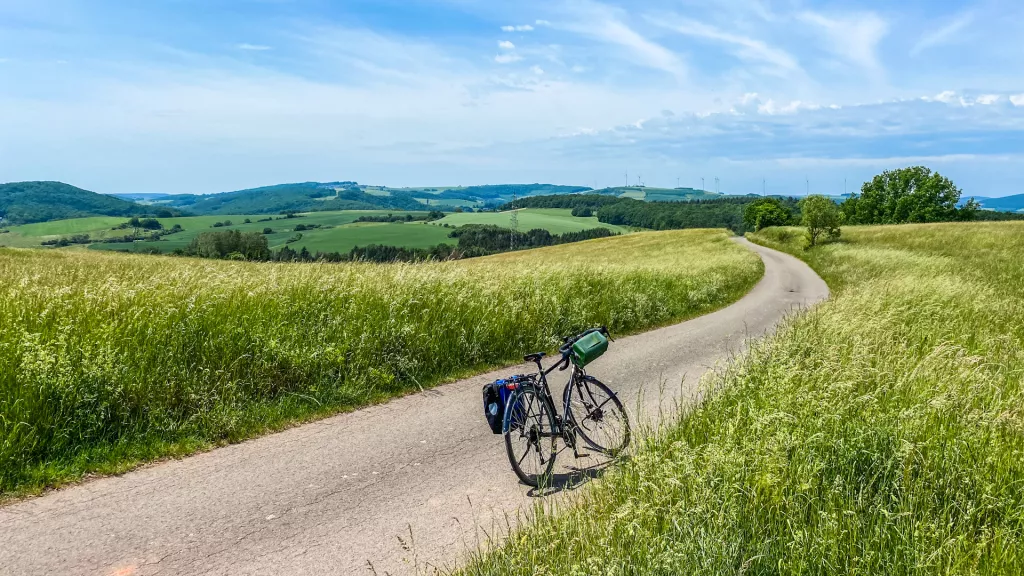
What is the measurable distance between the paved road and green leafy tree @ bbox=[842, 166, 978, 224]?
107833 millimetres

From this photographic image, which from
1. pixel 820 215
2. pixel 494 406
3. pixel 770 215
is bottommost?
pixel 494 406

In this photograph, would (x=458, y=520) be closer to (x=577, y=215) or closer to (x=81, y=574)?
(x=81, y=574)

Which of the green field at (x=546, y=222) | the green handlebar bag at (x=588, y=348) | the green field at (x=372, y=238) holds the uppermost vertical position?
the green field at (x=546, y=222)

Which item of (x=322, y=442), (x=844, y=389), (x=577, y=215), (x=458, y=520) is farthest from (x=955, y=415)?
(x=577, y=215)

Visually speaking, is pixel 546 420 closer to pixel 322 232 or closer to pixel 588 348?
pixel 588 348

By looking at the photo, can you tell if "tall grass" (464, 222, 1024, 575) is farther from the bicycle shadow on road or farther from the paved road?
the paved road

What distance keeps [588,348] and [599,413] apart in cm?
101

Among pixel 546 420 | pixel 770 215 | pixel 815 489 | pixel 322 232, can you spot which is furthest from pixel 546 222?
pixel 815 489

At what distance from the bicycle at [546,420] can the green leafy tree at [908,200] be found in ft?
350

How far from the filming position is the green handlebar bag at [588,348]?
6008 mm

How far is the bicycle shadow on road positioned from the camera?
5.57 metres

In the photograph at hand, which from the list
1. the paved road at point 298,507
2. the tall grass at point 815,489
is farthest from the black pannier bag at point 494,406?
the tall grass at point 815,489

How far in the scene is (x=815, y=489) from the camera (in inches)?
168

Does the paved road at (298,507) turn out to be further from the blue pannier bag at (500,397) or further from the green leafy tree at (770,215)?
the green leafy tree at (770,215)
